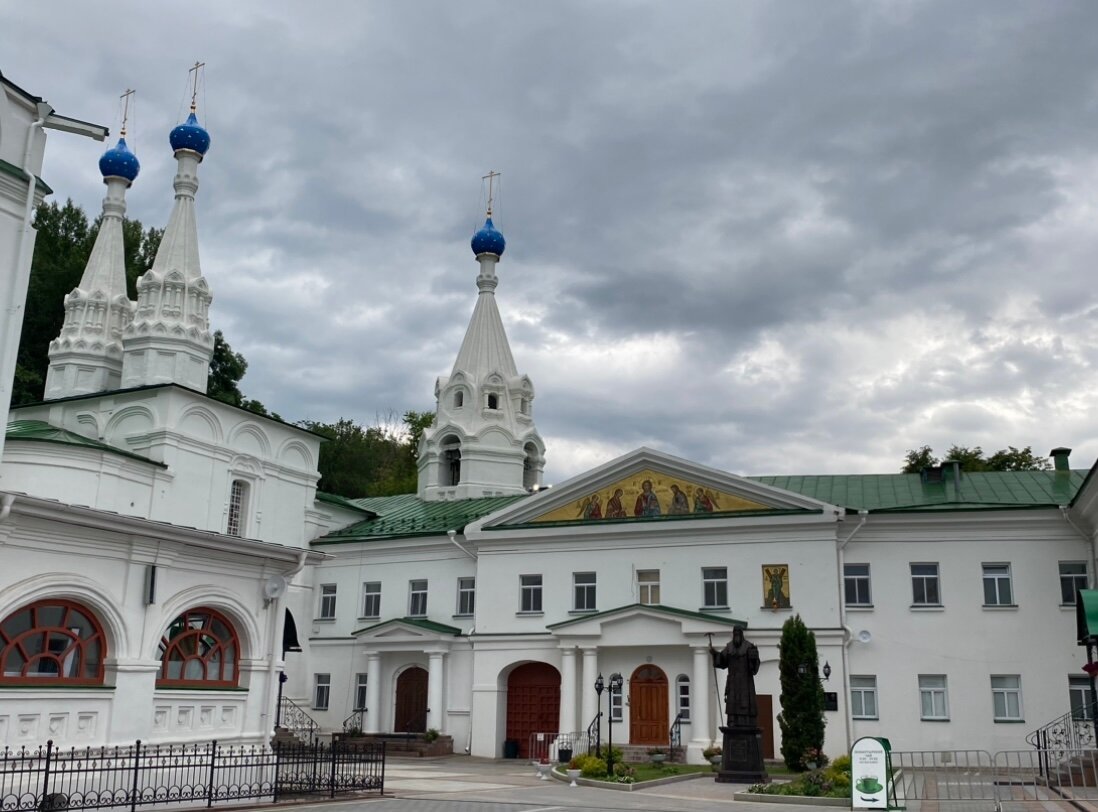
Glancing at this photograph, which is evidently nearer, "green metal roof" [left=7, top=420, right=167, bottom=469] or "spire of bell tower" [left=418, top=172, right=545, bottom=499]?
"green metal roof" [left=7, top=420, right=167, bottom=469]

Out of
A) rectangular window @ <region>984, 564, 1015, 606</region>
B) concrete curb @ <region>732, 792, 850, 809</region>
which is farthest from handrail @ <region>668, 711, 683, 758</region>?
concrete curb @ <region>732, 792, 850, 809</region>

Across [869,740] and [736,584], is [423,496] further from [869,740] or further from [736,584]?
[869,740]

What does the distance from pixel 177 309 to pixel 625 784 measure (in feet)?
62.8

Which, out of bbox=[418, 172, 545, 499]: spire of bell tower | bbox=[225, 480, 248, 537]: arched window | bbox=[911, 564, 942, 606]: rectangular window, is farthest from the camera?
bbox=[418, 172, 545, 499]: spire of bell tower

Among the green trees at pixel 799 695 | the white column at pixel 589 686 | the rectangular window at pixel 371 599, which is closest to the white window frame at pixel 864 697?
the green trees at pixel 799 695

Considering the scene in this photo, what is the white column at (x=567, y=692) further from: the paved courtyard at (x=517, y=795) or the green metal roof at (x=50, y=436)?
the green metal roof at (x=50, y=436)

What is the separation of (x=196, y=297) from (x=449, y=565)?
11561 millimetres

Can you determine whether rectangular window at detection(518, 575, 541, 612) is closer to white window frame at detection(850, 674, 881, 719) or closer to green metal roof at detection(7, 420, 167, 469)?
white window frame at detection(850, 674, 881, 719)

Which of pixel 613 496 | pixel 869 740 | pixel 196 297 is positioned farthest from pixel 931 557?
pixel 196 297

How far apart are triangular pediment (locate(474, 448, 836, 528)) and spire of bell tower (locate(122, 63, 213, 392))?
10330 mm

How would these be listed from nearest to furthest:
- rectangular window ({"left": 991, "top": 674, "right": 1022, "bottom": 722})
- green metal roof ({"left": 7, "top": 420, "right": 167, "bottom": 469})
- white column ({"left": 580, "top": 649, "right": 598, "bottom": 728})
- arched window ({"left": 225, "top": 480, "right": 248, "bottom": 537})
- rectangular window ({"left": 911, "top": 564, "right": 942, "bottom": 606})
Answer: green metal roof ({"left": 7, "top": 420, "right": 167, "bottom": 469})
rectangular window ({"left": 991, "top": 674, "right": 1022, "bottom": 722})
rectangular window ({"left": 911, "top": 564, "right": 942, "bottom": 606})
white column ({"left": 580, "top": 649, "right": 598, "bottom": 728})
arched window ({"left": 225, "top": 480, "right": 248, "bottom": 537})

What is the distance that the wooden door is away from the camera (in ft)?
93.8

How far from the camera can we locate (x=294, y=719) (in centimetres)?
3478

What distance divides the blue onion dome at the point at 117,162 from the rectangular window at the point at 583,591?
834 inches
